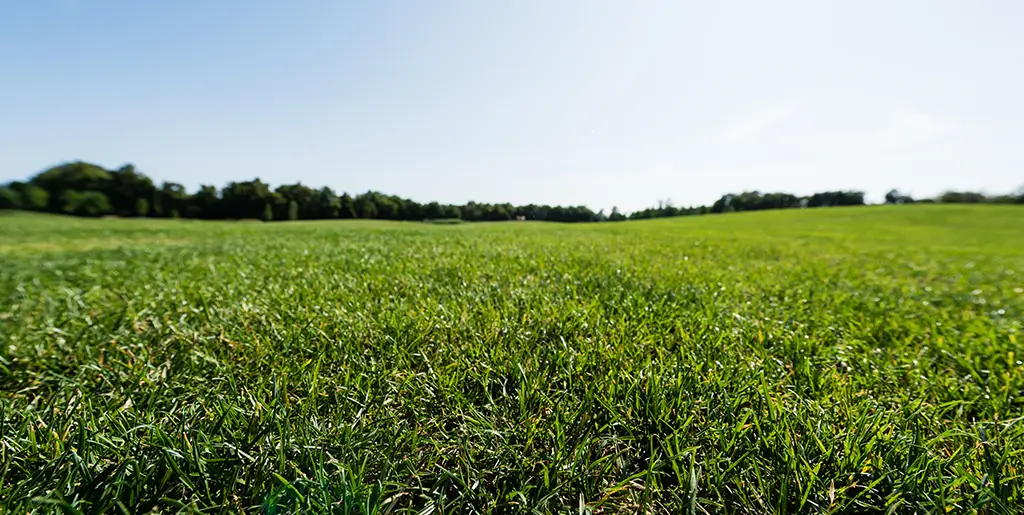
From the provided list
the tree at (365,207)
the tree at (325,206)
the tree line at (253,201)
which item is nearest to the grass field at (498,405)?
the tree line at (253,201)

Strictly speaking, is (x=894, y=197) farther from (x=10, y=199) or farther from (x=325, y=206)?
(x=10, y=199)

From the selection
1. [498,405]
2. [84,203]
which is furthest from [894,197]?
[84,203]

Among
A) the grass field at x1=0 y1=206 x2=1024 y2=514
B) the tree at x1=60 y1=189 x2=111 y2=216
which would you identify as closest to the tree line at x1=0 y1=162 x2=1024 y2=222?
the tree at x1=60 y1=189 x2=111 y2=216

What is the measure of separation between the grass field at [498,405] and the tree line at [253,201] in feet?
182

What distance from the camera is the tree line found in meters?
45.7

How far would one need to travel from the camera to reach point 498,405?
4.55ft

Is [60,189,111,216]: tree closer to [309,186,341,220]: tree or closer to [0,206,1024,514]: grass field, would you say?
[309,186,341,220]: tree

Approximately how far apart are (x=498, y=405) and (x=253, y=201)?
69.7 metres

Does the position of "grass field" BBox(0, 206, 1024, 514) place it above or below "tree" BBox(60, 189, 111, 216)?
below

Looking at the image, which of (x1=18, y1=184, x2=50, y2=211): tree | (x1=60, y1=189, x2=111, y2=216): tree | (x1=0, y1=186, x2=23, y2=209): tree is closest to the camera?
(x1=0, y1=186, x2=23, y2=209): tree

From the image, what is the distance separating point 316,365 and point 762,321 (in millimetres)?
2770

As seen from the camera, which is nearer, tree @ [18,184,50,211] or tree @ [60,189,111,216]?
tree @ [18,184,50,211]

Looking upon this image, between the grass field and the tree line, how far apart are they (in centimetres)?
5557

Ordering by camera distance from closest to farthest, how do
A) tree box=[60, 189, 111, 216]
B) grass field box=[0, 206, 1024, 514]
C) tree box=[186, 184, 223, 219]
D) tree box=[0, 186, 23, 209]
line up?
1. grass field box=[0, 206, 1024, 514]
2. tree box=[0, 186, 23, 209]
3. tree box=[60, 189, 111, 216]
4. tree box=[186, 184, 223, 219]
